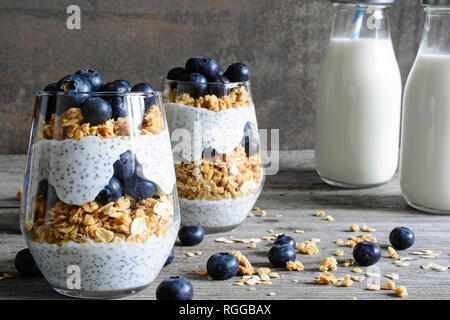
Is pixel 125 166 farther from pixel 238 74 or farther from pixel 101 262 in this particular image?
pixel 238 74

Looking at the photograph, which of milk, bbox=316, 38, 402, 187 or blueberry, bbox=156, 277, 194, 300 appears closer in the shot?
blueberry, bbox=156, 277, 194, 300

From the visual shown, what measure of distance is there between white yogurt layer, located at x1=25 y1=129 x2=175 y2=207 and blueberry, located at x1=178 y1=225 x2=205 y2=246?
23 centimetres


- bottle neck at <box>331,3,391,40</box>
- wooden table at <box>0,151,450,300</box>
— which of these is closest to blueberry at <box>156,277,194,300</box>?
wooden table at <box>0,151,450,300</box>

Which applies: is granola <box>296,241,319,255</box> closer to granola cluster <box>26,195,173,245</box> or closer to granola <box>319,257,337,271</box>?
granola <box>319,257,337,271</box>

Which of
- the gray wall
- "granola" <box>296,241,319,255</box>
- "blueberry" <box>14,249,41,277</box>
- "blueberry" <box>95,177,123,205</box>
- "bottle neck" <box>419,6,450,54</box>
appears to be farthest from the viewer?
the gray wall

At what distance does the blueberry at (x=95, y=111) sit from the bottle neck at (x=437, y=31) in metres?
0.66

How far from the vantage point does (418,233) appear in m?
1.01

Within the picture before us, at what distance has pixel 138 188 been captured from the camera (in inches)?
27.9

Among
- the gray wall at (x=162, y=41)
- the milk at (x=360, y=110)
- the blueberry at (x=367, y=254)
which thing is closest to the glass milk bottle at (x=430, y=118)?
the milk at (x=360, y=110)

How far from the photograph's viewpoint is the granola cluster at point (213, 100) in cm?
96

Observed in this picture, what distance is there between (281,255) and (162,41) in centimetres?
92

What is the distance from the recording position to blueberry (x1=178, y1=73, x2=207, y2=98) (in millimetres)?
957

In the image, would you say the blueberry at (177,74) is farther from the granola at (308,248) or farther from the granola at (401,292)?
the granola at (401,292)

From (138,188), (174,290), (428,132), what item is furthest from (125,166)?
(428,132)
